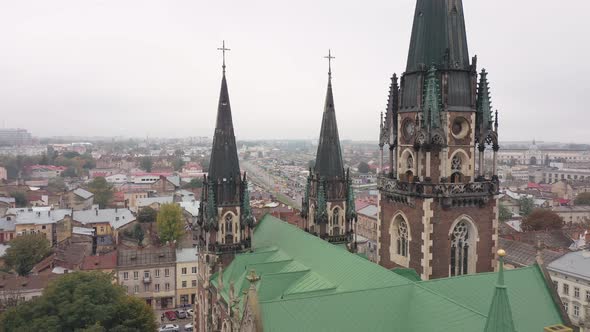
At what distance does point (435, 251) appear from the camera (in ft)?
83.5

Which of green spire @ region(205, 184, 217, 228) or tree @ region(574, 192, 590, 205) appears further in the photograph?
tree @ region(574, 192, 590, 205)

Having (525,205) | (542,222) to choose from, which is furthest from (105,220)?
(525,205)

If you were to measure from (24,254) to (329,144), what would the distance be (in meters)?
44.6

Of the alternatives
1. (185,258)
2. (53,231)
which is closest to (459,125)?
(185,258)

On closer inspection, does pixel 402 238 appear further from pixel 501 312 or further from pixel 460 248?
pixel 501 312

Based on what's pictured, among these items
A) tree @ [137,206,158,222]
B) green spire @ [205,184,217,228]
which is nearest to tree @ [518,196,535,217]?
tree @ [137,206,158,222]

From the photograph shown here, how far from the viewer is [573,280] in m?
49.2

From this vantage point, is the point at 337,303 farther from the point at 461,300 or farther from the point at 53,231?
the point at 53,231

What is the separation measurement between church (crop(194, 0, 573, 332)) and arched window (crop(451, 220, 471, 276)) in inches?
2.1

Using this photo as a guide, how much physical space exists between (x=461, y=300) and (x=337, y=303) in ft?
18.3

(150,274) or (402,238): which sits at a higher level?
(402,238)

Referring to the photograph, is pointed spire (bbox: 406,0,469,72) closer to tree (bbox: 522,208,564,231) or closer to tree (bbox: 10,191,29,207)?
tree (bbox: 522,208,564,231)

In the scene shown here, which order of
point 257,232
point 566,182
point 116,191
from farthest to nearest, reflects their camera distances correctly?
point 566,182, point 116,191, point 257,232

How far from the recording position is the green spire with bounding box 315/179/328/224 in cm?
4125
